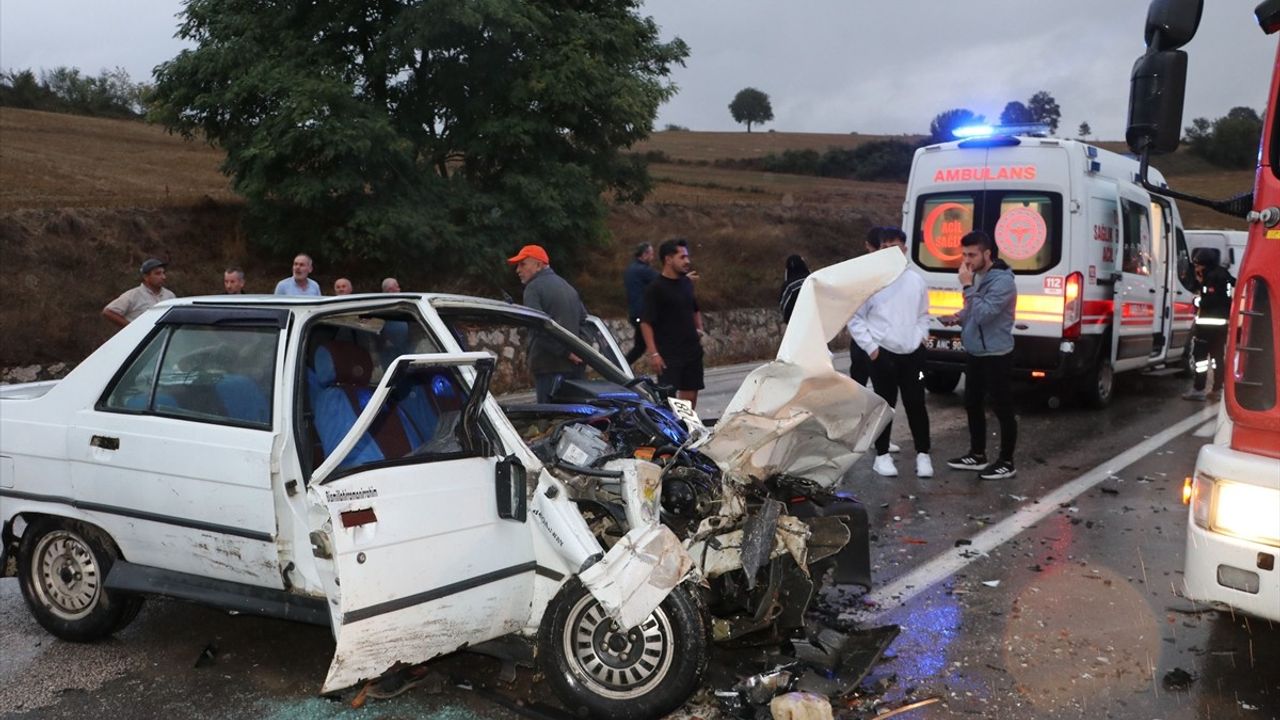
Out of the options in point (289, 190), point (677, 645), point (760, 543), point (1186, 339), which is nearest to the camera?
point (677, 645)

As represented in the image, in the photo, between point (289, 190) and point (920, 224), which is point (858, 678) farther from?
point (289, 190)

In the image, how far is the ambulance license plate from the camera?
1021cm

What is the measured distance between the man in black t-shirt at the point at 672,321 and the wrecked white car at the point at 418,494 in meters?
3.08

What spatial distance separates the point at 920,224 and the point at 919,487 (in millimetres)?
4348

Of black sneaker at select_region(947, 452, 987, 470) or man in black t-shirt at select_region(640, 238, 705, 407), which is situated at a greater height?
man in black t-shirt at select_region(640, 238, 705, 407)

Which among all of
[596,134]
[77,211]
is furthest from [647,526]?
[77,211]

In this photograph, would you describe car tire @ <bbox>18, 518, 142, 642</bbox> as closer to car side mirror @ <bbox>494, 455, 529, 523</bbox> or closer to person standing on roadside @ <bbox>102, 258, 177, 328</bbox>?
car side mirror @ <bbox>494, 455, 529, 523</bbox>

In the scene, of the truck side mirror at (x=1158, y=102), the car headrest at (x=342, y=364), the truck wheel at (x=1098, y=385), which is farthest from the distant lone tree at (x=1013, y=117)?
the car headrest at (x=342, y=364)

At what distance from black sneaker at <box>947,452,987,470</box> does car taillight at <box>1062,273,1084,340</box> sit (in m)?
2.70

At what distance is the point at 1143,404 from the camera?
37.1ft

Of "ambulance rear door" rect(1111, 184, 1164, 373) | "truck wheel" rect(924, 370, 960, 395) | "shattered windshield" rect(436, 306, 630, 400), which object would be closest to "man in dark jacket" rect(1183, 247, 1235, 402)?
"ambulance rear door" rect(1111, 184, 1164, 373)

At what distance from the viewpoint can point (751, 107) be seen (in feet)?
363

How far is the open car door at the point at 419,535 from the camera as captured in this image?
3.29m

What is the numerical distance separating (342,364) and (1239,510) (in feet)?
11.5
